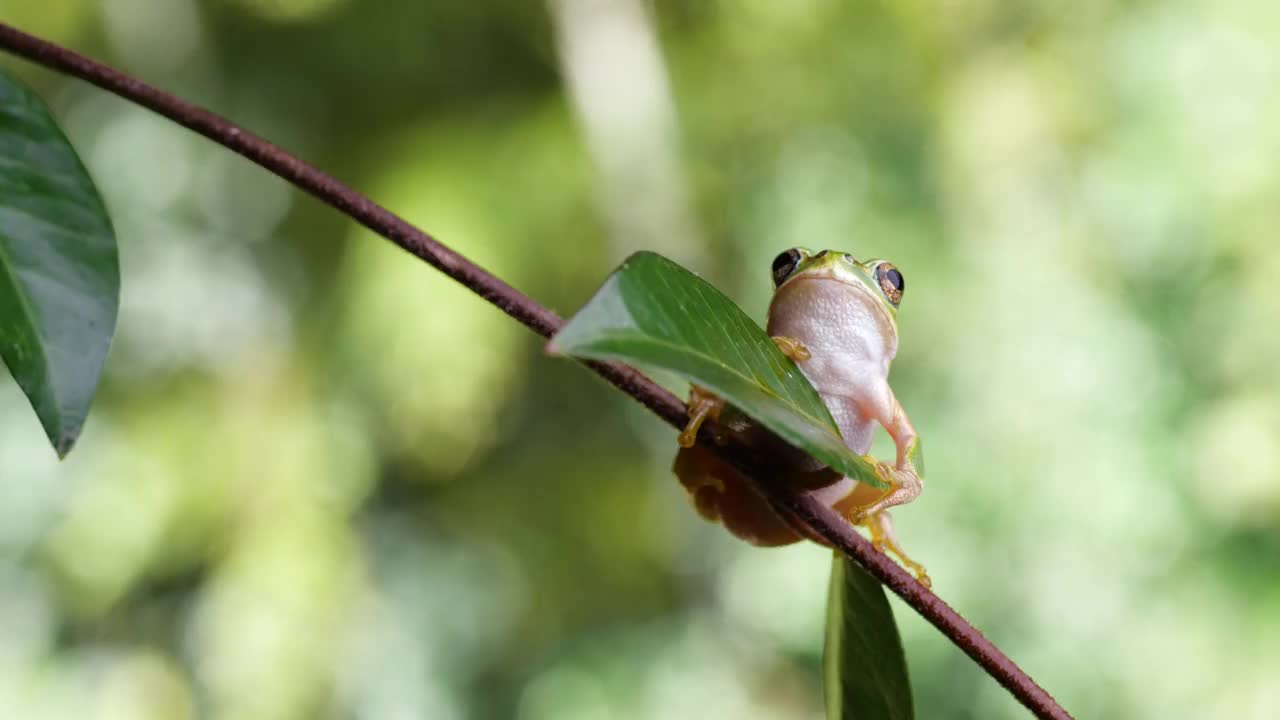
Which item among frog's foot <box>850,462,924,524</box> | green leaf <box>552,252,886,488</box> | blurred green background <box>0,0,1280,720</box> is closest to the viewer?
green leaf <box>552,252,886,488</box>

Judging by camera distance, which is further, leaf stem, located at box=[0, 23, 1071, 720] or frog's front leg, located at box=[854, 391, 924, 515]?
frog's front leg, located at box=[854, 391, 924, 515]

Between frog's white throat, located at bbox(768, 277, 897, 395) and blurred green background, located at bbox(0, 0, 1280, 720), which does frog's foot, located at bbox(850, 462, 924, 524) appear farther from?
blurred green background, located at bbox(0, 0, 1280, 720)

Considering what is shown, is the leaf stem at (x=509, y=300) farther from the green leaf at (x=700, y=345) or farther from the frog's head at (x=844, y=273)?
the frog's head at (x=844, y=273)

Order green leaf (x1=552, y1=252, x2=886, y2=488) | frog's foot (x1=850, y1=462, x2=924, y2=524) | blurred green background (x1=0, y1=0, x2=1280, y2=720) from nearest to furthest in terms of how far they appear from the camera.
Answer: green leaf (x1=552, y1=252, x2=886, y2=488) → frog's foot (x1=850, y1=462, x2=924, y2=524) → blurred green background (x1=0, y1=0, x2=1280, y2=720)

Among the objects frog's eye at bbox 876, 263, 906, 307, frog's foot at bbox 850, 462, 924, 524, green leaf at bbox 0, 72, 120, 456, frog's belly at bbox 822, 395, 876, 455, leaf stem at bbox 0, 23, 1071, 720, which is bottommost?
green leaf at bbox 0, 72, 120, 456

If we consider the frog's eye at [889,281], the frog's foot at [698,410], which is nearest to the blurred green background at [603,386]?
Answer: the frog's eye at [889,281]

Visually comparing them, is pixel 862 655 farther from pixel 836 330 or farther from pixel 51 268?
pixel 51 268

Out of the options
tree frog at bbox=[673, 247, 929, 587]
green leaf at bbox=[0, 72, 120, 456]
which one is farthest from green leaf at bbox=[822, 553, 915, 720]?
green leaf at bbox=[0, 72, 120, 456]

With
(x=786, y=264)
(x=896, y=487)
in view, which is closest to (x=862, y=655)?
(x=896, y=487)
